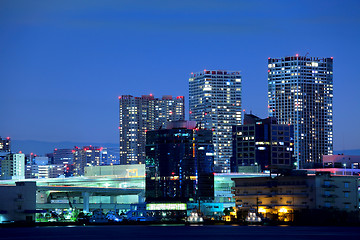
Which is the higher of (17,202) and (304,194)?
(304,194)

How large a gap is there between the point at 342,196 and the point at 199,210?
1820 inches

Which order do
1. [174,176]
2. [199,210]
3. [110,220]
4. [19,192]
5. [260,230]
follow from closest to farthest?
1. [260,230]
2. [19,192]
3. [110,220]
4. [199,210]
5. [174,176]

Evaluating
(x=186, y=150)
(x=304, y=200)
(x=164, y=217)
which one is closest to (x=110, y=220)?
(x=164, y=217)

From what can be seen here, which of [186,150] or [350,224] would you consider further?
[186,150]

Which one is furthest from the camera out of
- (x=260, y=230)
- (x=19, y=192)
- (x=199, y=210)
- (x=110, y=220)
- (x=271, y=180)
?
(x=199, y=210)

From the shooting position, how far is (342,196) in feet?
483

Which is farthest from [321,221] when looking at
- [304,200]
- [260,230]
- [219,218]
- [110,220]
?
[110,220]

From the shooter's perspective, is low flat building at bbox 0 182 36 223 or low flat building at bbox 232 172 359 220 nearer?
low flat building at bbox 0 182 36 223

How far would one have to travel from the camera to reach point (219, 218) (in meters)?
177

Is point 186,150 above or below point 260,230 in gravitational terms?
above

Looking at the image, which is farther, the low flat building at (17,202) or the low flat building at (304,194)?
the low flat building at (304,194)

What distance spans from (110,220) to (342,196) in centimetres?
5403

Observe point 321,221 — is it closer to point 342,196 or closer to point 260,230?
point 342,196

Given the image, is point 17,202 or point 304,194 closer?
point 17,202
